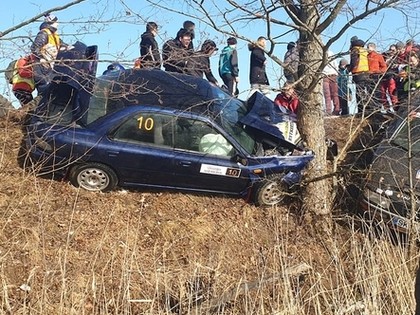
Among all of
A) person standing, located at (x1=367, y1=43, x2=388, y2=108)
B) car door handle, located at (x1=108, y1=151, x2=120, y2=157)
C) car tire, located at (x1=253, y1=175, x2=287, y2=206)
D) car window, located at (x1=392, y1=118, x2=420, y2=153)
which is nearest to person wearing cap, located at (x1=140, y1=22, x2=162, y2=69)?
car door handle, located at (x1=108, y1=151, x2=120, y2=157)

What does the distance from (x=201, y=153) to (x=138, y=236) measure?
154 cm

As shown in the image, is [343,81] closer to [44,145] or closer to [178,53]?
[178,53]

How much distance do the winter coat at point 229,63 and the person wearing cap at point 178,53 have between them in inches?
76.1

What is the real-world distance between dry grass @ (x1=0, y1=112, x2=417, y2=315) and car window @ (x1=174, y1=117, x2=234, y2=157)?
Result: 3.18 feet

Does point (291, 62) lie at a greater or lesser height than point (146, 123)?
greater

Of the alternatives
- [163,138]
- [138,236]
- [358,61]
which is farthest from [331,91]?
[138,236]

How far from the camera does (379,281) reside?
6586 mm

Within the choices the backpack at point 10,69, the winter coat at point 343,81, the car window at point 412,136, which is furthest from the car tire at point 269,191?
the backpack at point 10,69

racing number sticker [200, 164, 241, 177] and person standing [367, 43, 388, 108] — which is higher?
person standing [367, 43, 388, 108]

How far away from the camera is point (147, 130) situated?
31.0ft

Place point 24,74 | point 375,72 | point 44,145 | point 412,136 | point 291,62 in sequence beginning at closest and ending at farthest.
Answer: point 24,74
point 44,145
point 291,62
point 375,72
point 412,136

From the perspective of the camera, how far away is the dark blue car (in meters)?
9.23

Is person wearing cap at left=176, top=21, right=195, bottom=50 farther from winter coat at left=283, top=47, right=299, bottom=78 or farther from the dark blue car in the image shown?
winter coat at left=283, top=47, right=299, bottom=78

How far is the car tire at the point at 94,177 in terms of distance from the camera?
9.39 metres
